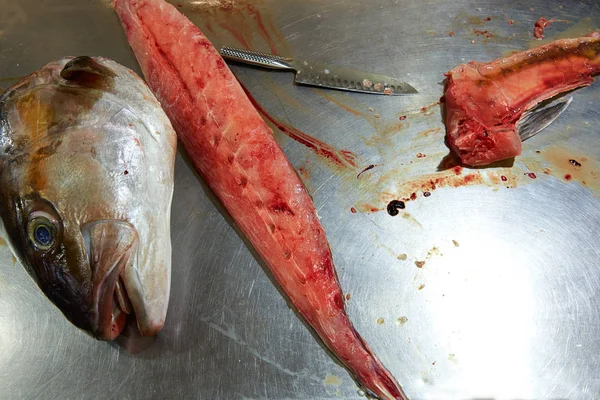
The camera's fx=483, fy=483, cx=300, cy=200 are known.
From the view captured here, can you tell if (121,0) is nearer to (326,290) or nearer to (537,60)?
(326,290)

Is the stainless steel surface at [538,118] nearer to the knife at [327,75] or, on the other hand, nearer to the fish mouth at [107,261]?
the knife at [327,75]

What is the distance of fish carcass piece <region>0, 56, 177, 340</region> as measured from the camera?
182 cm

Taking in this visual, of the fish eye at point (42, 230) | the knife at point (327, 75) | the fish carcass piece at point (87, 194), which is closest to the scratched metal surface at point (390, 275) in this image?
the knife at point (327, 75)

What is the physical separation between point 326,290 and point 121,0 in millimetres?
2085

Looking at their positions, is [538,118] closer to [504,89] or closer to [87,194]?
[504,89]

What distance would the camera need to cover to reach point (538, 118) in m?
2.62

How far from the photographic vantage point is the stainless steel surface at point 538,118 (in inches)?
102

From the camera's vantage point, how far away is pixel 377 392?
6.67 ft

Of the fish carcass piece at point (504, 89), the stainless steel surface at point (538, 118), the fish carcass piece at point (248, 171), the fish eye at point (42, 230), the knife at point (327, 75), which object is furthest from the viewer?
the knife at point (327, 75)

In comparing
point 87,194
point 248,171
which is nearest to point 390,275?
point 248,171

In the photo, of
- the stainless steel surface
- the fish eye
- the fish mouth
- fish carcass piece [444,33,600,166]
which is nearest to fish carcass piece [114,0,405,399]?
the fish mouth

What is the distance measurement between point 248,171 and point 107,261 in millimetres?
759

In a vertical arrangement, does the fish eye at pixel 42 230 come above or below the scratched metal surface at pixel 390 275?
above

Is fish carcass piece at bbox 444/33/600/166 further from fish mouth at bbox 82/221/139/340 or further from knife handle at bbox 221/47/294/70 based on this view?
fish mouth at bbox 82/221/139/340
